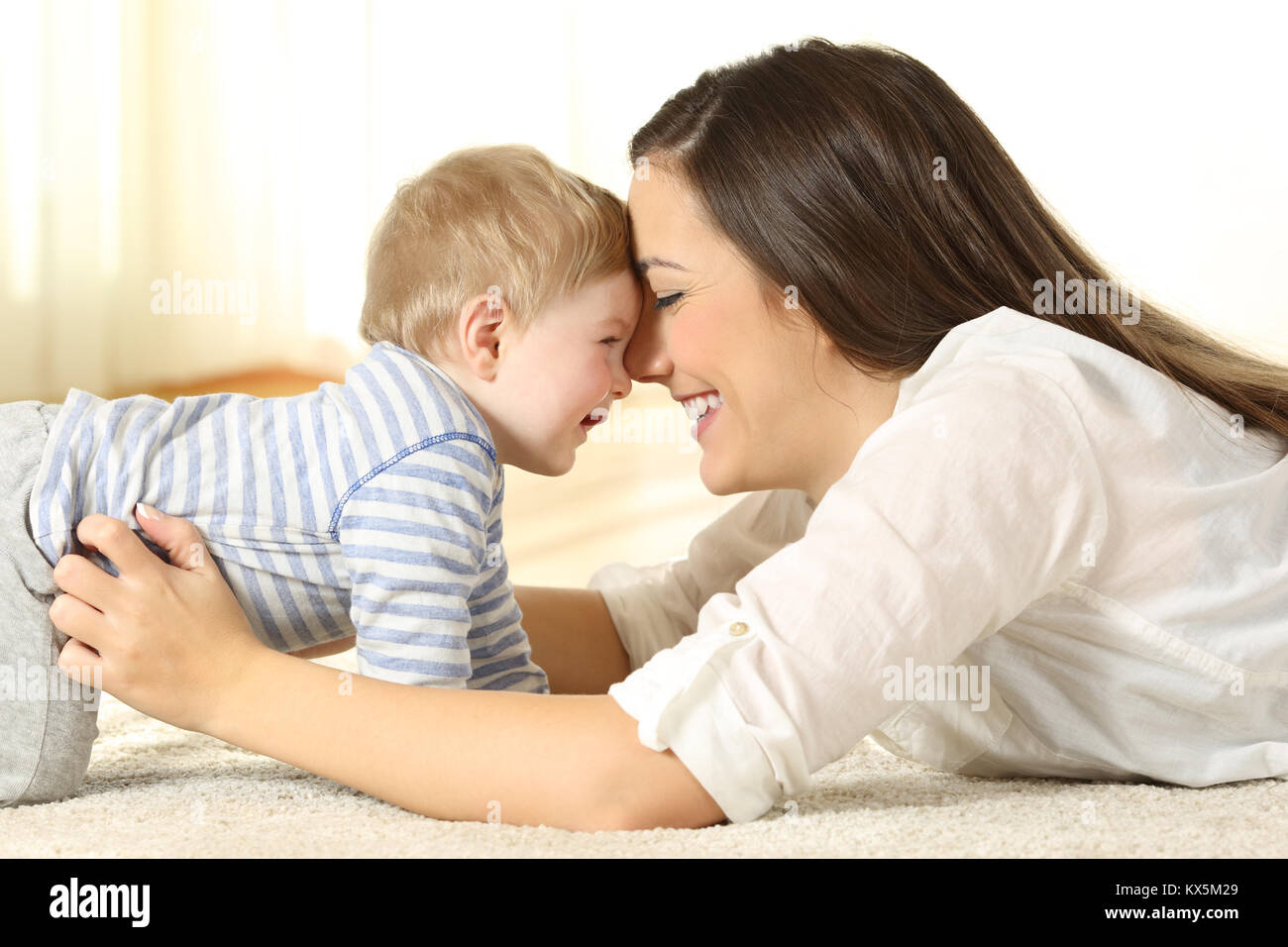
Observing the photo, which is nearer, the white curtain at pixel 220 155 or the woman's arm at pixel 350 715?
the woman's arm at pixel 350 715

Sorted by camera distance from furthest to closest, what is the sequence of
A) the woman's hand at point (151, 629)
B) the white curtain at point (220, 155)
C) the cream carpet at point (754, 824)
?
the white curtain at point (220, 155), the woman's hand at point (151, 629), the cream carpet at point (754, 824)

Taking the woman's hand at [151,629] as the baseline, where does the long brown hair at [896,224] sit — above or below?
above

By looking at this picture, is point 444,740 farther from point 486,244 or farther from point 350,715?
point 486,244

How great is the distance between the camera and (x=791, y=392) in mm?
1227

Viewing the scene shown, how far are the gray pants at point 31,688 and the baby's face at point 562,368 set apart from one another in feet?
1.56

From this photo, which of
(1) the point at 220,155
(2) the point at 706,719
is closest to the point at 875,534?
(2) the point at 706,719

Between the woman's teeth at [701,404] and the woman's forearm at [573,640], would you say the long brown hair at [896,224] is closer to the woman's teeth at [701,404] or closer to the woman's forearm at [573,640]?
the woman's teeth at [701,404]

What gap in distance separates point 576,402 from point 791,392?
23 centimetres

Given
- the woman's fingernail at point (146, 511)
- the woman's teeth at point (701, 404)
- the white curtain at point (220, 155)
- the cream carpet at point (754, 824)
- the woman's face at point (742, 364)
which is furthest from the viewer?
the white curtain at point (220, 155)

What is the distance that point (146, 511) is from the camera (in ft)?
3.55

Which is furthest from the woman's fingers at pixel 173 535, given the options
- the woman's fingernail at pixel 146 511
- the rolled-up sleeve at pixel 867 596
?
the rolled-up sleeve at pixel 867 596

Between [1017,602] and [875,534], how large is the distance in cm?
14

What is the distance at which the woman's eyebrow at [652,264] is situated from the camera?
1.25 m

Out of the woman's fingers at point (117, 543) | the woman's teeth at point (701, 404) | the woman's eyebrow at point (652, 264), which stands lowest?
the woman's fingers at point (117, 543)
